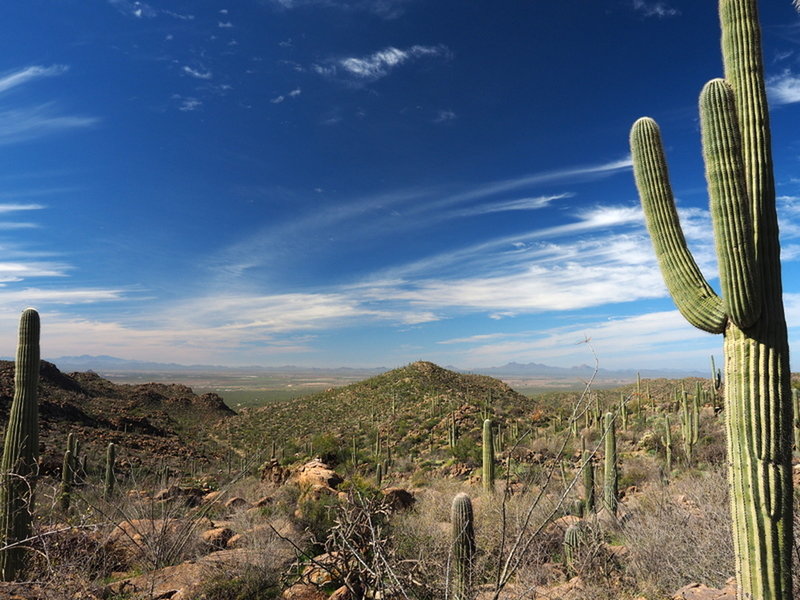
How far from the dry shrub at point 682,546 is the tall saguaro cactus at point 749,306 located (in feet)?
10.1

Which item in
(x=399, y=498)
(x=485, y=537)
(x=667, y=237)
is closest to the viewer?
(x=667, y=237)

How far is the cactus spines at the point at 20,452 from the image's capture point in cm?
693

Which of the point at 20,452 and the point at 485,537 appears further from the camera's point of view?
the point at 485,537

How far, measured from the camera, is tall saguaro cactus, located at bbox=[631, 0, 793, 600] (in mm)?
3457

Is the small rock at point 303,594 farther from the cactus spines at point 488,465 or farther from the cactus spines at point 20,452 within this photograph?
the cactus spines at point 488,465

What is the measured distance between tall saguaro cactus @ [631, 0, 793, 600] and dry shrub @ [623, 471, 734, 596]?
3.08m

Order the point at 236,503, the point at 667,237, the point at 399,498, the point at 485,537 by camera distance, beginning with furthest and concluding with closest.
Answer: the point at 236,503, the point at 399,498, the point at 485,537, the point at 667,237

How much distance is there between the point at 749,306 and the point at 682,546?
4.95 m

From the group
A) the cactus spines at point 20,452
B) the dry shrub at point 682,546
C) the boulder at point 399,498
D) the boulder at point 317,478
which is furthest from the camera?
the boulder at point 317,478

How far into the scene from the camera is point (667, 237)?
4.34 meters

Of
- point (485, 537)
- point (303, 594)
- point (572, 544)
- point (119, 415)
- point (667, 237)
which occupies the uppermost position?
point (667, 237)

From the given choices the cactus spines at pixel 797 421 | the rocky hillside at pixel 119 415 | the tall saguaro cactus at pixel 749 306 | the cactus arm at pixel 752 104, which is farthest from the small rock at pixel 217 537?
the cactus spines at pixel 797 421

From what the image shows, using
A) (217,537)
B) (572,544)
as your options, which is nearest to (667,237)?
(572,544)

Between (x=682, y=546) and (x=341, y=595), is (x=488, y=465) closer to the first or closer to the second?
(x=682, y=546)
